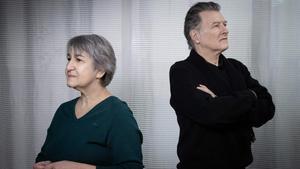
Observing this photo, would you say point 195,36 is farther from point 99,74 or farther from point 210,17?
point 99,74

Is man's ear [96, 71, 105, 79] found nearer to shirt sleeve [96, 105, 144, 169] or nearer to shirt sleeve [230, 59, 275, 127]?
shirt sleeve [96, 105, 144, 169]

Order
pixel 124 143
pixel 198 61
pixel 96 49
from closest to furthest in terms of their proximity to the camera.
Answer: pixel 124 143 < pixel 96 49 < pixel 198 61

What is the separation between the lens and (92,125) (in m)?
1.43

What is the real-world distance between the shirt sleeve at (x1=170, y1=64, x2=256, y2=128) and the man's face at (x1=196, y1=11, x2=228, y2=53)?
7.9 inches

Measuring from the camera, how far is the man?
1.51 metres

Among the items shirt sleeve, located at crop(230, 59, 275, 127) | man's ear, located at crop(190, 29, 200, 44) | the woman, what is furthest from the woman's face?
shirt sleeve, located at crop(230, 59, 275, 127)

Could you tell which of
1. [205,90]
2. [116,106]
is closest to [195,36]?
[205,90]

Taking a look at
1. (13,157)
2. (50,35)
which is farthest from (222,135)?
(13,157)

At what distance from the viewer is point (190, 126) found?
1586 mm

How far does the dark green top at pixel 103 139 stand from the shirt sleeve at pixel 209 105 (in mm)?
258

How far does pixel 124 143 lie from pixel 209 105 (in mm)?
396

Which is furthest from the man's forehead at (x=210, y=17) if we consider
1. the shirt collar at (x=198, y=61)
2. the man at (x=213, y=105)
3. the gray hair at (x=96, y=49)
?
the gray hair at (x=96, y=49)

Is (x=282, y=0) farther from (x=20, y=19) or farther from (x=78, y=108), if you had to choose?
(x=20, y=19)

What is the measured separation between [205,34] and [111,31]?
98 centimetres
